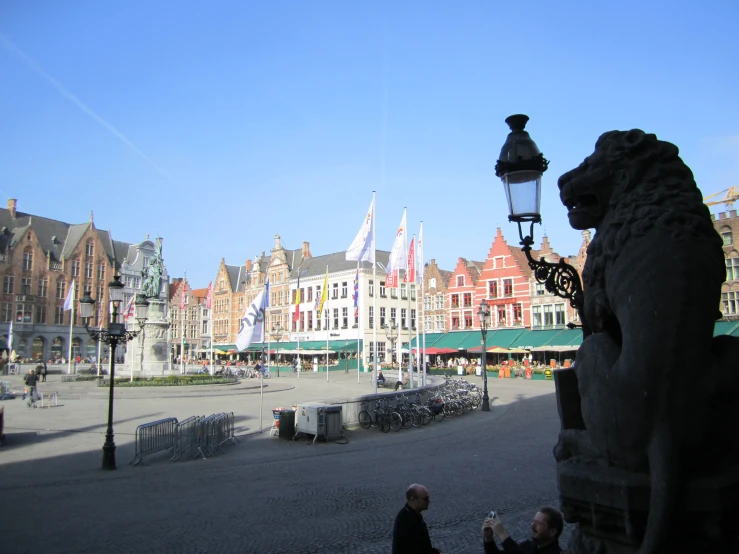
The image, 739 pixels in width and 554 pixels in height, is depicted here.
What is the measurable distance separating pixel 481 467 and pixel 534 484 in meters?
1.79

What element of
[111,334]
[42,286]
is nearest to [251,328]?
[111,334]

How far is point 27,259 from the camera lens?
71875 mm

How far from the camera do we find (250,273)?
8719cm

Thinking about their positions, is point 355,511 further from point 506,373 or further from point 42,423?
point 506,373

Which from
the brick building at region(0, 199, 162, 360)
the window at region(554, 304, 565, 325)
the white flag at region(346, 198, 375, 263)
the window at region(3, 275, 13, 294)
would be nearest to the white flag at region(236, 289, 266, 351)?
the white flag at region(346, 198, 375, 263)

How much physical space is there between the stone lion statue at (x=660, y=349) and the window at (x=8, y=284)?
8063cm

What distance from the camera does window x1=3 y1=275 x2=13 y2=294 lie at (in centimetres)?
6919

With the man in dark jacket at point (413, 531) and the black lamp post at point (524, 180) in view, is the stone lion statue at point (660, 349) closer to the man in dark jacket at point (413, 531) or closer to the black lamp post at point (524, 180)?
the man in dark jacket at point (413, 531)

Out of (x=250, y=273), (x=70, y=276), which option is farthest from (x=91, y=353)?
(x=250, y=273)

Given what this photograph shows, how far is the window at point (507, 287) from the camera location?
5719 centimetres

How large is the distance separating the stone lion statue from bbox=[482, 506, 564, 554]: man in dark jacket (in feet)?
3.24

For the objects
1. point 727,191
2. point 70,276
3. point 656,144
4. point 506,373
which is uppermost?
point 727,191

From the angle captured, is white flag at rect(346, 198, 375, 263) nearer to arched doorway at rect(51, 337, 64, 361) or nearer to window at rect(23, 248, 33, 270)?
arched doorway at rect(51, 337, 64, 361)

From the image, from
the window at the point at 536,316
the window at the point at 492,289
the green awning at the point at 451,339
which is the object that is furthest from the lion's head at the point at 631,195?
the window at the point at 492,289
